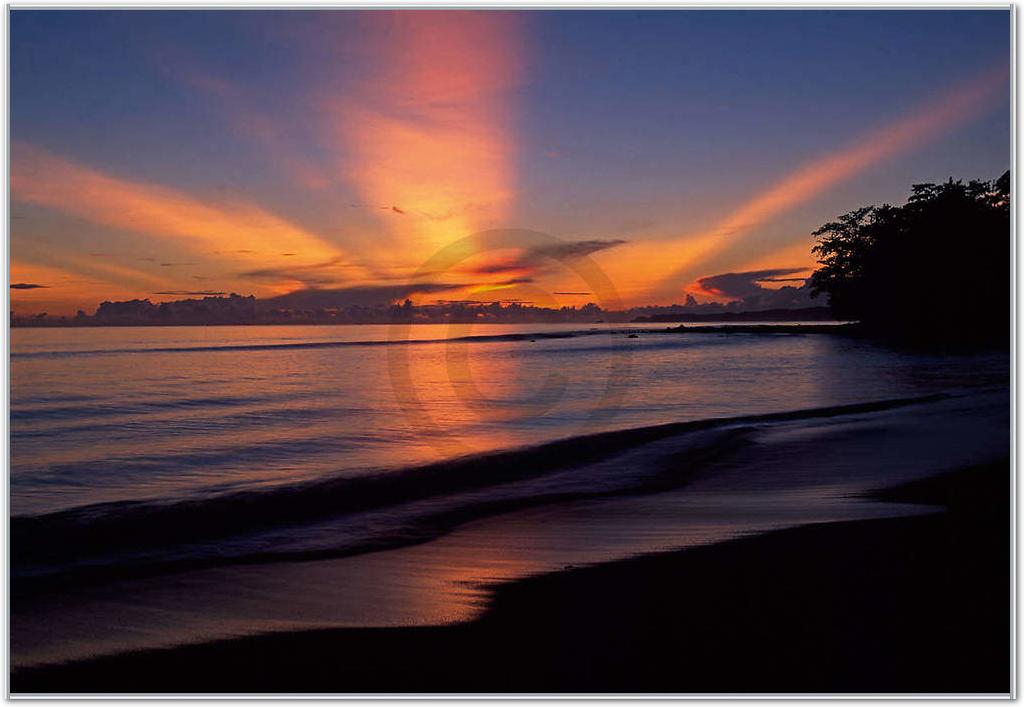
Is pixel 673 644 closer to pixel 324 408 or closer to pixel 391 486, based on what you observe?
pixel 391 486

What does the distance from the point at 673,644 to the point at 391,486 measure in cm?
861

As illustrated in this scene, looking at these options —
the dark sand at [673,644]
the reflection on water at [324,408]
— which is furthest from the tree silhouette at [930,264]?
the dark sand at [673,644]

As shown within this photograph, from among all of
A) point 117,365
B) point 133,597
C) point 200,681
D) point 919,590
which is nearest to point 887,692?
point 919,590

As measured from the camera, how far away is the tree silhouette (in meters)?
61.6

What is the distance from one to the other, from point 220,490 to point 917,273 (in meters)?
78.4

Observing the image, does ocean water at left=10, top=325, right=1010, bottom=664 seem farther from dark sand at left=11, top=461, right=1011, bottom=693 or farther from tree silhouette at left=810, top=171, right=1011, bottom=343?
tree silhouette at left=810, top=171, right=1011, bottom=343

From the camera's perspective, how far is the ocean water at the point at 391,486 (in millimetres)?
7359

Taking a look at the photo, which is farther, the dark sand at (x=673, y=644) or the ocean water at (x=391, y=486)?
the ocean water at (x=391, y=486)

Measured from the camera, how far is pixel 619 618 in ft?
20.5

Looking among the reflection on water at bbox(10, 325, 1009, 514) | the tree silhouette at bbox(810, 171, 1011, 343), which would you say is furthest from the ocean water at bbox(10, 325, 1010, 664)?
the tree silhouette at bbox(810, 171, 1011, 343)

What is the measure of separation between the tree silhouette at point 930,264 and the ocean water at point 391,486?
37.9 m

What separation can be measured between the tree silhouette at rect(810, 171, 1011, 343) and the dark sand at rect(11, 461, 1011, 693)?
5330 cm

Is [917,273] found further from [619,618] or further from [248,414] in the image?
[619,618]

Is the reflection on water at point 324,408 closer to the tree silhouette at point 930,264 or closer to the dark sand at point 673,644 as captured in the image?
the dark sand at point 673,644
